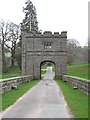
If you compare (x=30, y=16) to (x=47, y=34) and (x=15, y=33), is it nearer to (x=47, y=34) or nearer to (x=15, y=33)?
(x=15, y=33)

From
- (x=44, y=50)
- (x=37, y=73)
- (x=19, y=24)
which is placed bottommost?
(x=37, y=73)

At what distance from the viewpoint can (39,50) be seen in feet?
178

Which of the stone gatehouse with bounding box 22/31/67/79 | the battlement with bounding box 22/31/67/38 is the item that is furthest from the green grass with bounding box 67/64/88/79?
the battlement with bounding box 22/31/67/38

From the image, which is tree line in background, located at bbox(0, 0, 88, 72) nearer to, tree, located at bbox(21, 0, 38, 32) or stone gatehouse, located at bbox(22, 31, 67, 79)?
tree, located at bbox(21, 0, 38, 32)

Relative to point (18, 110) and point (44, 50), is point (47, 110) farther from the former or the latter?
point (44, 50)

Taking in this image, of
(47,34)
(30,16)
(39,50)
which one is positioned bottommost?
(39,50)

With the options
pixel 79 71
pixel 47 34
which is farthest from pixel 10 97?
pixel 79 71

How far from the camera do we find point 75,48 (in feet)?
365

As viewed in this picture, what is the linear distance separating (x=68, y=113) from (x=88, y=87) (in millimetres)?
6640

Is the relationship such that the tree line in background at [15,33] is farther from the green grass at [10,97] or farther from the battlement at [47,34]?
the green grass at [10,97]

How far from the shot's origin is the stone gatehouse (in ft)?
178

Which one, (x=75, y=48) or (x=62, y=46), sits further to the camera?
(x=75, y=48)

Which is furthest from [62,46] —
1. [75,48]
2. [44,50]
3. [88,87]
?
[75,48]

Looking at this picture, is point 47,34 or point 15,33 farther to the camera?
point 15,33
